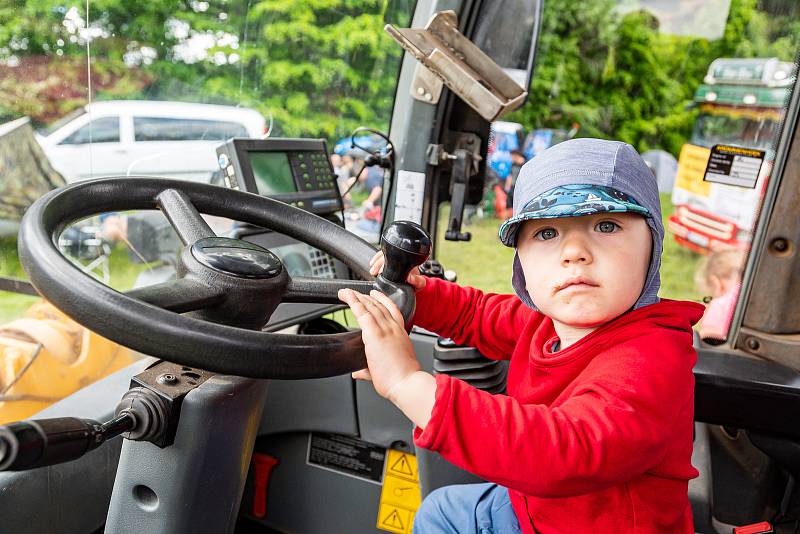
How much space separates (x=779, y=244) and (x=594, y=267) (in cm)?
87

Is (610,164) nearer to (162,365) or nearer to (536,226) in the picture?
(536,226)

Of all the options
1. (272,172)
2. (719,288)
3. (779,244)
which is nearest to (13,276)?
(272,172)

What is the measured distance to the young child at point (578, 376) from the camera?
881 millimetres

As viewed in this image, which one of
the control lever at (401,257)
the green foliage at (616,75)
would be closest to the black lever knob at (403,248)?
the control lever at (401,257)

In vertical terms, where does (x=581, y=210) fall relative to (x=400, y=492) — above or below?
above

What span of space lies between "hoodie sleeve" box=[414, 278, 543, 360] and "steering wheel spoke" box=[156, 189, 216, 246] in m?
0.47

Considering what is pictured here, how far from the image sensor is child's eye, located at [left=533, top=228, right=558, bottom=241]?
41.9 inches

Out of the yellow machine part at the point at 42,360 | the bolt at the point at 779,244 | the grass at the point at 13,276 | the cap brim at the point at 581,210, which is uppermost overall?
the cap brim at the point at 581,210

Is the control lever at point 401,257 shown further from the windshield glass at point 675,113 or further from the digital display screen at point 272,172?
the digital display screen at point 272,172

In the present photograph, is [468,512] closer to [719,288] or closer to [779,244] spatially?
[779,244]

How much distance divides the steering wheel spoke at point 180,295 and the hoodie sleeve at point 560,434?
308mm

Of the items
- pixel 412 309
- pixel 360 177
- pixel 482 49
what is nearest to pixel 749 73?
pixel 482 49

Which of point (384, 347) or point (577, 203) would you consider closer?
point (384, 347)

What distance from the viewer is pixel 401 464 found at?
1.78 meters
